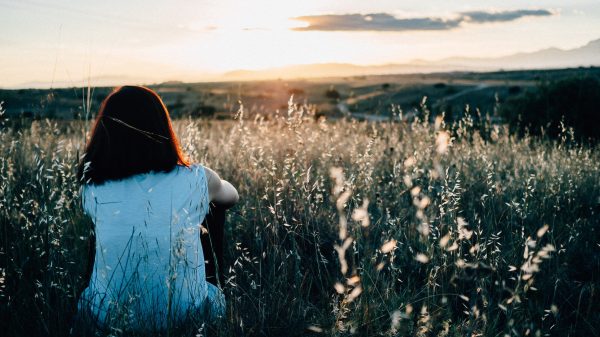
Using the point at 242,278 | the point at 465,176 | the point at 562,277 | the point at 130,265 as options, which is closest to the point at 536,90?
the point at 465,176

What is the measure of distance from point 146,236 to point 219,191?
47 centimetres

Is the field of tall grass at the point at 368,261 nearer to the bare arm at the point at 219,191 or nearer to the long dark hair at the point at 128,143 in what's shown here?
the bare arm at the point at 219,191

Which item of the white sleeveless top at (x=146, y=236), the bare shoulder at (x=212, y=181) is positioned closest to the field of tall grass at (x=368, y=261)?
the white sleeveless top at (x=146, y=236)

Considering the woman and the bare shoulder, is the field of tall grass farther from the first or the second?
the bare shoulder

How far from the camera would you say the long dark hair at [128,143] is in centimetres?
210

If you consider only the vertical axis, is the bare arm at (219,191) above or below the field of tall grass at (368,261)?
above

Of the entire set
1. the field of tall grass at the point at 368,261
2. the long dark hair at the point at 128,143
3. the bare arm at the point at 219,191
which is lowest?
the field of tall grass at the point at 368,261

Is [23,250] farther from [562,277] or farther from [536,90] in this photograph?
[536,90]

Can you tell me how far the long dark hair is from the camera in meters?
2.10

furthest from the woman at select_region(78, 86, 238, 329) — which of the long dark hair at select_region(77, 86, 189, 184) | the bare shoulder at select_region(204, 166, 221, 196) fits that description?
the bare shoulder at select_region(204, 166, 221, 196)

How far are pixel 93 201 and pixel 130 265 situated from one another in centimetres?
34

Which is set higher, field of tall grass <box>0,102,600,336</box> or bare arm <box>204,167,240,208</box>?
bare arm <box>204,167,240,208</box>

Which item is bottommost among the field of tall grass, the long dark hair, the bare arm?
the field of tall grass

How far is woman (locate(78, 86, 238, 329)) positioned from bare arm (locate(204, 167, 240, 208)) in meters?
0.14
